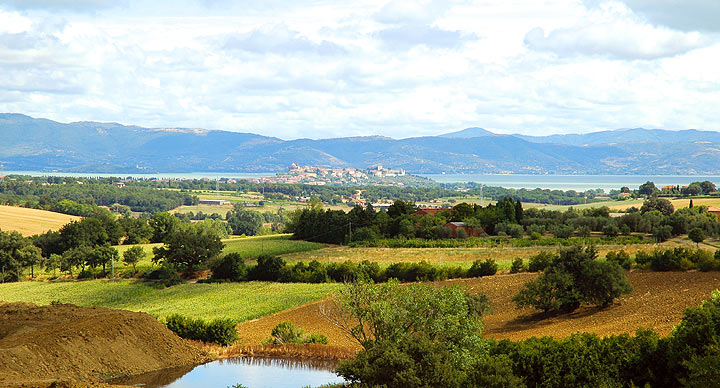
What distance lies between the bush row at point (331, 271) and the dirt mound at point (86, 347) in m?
18.4

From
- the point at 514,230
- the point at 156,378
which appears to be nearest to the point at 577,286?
the point at 156,378

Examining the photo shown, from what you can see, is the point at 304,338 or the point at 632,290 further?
the point at 632,290

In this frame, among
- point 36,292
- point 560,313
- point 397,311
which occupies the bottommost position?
point 36,292

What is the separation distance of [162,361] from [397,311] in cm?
1163

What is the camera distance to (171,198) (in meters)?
181

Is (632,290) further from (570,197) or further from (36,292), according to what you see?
(570,197)

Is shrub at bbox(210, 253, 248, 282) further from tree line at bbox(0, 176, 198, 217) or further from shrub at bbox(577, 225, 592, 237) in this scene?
tree line at bbox(0, 176, 198, 217)

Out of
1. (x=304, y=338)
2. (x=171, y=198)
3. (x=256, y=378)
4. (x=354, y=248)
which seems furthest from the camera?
(x=171, y=198)

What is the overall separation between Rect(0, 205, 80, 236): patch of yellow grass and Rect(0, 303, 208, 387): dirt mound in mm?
70090

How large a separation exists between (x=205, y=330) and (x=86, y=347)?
6.56 meters

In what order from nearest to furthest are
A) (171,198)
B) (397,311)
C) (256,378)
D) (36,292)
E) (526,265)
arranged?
(397,311) → (256,378) → (526,265) → (36,292) → (171,198)

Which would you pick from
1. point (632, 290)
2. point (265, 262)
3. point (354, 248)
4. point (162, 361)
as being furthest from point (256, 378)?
point (354, 248)

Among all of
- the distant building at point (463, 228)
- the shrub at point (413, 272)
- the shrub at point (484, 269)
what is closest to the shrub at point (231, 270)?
the shrub at point (413, 272)

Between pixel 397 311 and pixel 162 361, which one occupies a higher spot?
pixel 397 311
